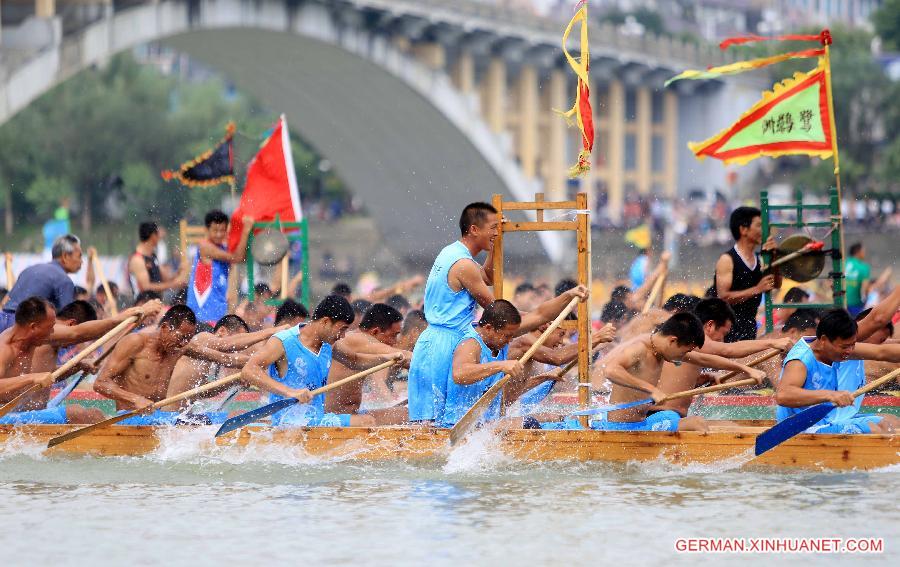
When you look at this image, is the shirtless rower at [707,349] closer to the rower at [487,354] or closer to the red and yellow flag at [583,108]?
the rower at [487,354]

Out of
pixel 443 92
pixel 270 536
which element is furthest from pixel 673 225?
pixel 270 536

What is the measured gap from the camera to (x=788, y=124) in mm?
13016

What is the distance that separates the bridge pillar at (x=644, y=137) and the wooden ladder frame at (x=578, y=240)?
46047 mm

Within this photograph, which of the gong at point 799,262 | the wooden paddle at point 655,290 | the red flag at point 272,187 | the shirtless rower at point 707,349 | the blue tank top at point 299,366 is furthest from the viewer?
the red flag at point 272,187

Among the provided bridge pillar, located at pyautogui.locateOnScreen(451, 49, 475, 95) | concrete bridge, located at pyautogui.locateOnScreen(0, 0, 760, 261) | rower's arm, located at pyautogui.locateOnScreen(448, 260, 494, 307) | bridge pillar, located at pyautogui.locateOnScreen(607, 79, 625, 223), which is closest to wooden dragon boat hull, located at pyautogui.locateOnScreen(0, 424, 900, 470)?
rower's arm, located at pyautogui.locateOnScreen(448, 260, 494, 307)

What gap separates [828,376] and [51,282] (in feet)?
20.8

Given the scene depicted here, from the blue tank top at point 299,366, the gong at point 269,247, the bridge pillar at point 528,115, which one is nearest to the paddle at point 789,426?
the blue tank top at point 299,366

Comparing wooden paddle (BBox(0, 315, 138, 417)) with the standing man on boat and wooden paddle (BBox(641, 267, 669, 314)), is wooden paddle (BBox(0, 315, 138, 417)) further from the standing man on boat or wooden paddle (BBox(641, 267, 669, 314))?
→ wooden paddle (BBox(641, 267, 669, 314))

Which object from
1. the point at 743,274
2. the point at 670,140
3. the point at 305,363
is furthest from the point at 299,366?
the point at 670,140

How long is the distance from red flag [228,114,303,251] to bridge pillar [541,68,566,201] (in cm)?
2974

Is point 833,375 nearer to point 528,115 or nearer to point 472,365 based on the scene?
point 472,365

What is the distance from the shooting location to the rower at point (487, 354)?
10.2 metres

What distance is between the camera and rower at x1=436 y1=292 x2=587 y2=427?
10.2 metres

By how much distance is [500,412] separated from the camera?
1077cm
